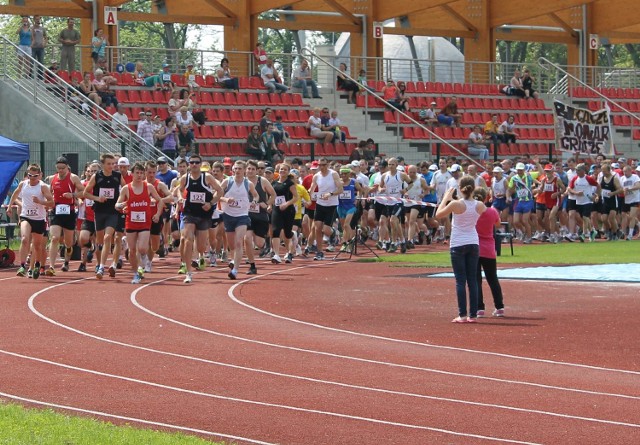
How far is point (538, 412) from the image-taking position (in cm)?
988

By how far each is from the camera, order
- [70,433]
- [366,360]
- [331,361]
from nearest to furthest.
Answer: [70,433] < [331,361] < [366,360]

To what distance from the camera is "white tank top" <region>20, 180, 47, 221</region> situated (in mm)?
21281

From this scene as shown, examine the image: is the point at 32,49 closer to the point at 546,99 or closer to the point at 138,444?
the point at 546,99

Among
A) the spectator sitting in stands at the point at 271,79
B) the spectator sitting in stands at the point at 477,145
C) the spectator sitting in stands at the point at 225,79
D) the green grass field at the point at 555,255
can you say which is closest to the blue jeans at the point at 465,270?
the green grass field at the point at 555,255

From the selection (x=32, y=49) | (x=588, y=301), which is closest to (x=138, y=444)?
(x=588, y=301)

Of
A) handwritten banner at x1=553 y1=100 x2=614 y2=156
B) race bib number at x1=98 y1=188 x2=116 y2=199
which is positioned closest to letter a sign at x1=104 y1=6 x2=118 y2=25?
handwritten banner at x1=553 y1=100 x2=614 y2=156

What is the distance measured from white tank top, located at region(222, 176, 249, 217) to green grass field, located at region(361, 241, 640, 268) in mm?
4296

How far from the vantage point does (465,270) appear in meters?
15.6

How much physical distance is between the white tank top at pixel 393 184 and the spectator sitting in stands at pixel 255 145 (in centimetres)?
633

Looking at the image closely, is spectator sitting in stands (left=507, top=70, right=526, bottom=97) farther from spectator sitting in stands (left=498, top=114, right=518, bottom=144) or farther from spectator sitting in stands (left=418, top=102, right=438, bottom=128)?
spectator sitting in stands (left=418, top=102, right=438, bottom=128)

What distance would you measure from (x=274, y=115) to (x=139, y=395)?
1067 inches

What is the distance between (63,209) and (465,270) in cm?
866

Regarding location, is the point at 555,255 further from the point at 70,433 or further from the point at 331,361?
the point at 70,433

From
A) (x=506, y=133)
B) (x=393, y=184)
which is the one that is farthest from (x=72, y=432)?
(x=506, y=133)
